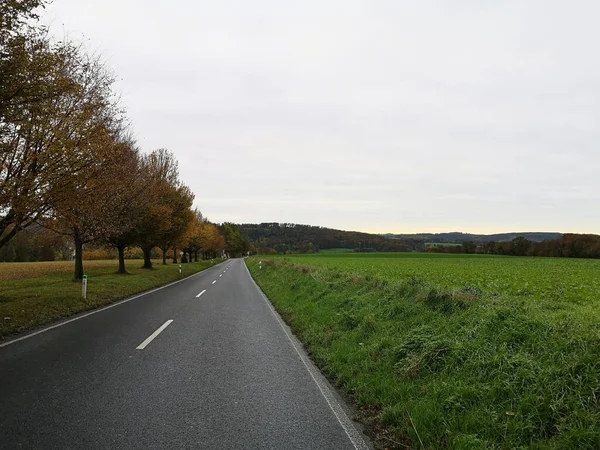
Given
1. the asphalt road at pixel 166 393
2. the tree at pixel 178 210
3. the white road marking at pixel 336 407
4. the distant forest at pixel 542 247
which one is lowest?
the white road marking at pixel 336 407

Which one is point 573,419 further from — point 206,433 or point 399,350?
point 206,433

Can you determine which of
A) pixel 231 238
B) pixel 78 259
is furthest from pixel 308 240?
pixel 78 259

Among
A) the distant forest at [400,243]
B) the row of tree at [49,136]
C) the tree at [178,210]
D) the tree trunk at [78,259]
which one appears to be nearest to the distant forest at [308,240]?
the distant forest at [400,243]

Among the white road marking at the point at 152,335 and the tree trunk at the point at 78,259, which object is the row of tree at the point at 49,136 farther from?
the white road marking at the point at 152,335

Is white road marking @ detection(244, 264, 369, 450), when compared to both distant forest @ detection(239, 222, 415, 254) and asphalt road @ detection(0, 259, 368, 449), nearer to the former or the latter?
asphalt road @ detection(0, 259, 368, 449)

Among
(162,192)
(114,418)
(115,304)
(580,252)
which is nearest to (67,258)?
(162,192)

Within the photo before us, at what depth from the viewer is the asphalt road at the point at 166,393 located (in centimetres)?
356

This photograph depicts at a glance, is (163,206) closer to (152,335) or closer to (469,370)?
(152,335)

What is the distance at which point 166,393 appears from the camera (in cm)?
466

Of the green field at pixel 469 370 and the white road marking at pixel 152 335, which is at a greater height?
the green field at pixel 469 370

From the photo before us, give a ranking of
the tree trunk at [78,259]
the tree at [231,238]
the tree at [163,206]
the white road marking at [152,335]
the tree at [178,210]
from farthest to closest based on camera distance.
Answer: the tree at [231,238] < the tree at [178,210] < the tree at [163,206] < the tree trunk at [78,259] < the white road marking at [152,335]

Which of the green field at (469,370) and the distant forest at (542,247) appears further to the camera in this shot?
the distant forest at (542,247)

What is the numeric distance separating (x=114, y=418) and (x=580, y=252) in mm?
76924

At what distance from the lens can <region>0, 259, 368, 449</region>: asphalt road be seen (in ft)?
11.7
